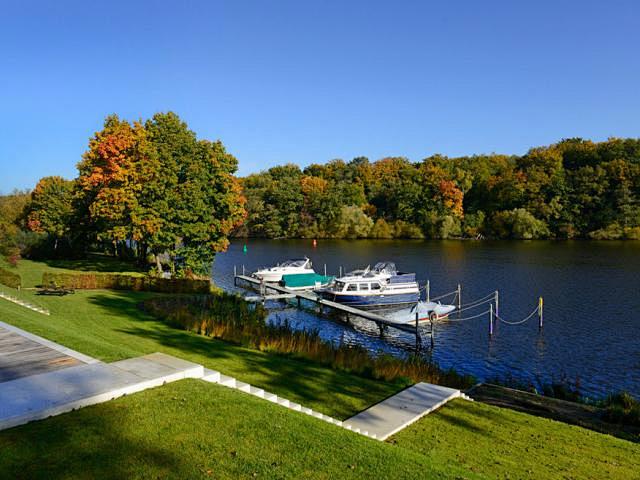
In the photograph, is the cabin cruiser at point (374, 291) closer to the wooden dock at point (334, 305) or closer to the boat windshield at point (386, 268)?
the wooden dock at point (334, 305)

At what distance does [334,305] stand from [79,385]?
25501mm

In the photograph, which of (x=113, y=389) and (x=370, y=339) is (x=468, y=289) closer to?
(x=370, y=339)

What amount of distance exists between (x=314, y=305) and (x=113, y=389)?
30.7m

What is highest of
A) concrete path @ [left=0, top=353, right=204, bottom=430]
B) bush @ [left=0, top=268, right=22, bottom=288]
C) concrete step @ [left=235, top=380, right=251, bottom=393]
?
bush @ [left=0, top=268, right=22, bottom=288]

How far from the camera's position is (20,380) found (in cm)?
856

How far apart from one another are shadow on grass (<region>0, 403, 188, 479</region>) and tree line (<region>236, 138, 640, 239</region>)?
90593 mm

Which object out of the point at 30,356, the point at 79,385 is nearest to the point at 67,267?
the point at 30,356

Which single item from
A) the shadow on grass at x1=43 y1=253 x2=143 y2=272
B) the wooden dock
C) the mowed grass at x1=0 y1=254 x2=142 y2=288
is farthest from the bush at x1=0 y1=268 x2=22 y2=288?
the shadow on grass at x1=43 y1=253 x2=143 y2=272

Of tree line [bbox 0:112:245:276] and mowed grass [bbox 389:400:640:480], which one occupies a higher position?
tree line [bbox 0:112:245:276]

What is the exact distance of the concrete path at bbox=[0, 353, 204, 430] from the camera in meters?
7.27

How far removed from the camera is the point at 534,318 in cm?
3083

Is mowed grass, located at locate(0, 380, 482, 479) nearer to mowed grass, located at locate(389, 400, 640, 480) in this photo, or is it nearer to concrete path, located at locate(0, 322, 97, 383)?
mowed grass, located at locate(389, 400, 640, 480)

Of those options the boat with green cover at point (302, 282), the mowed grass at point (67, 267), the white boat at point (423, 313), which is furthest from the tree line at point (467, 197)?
the white boat at point (423, 313)

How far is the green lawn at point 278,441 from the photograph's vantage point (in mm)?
6161
